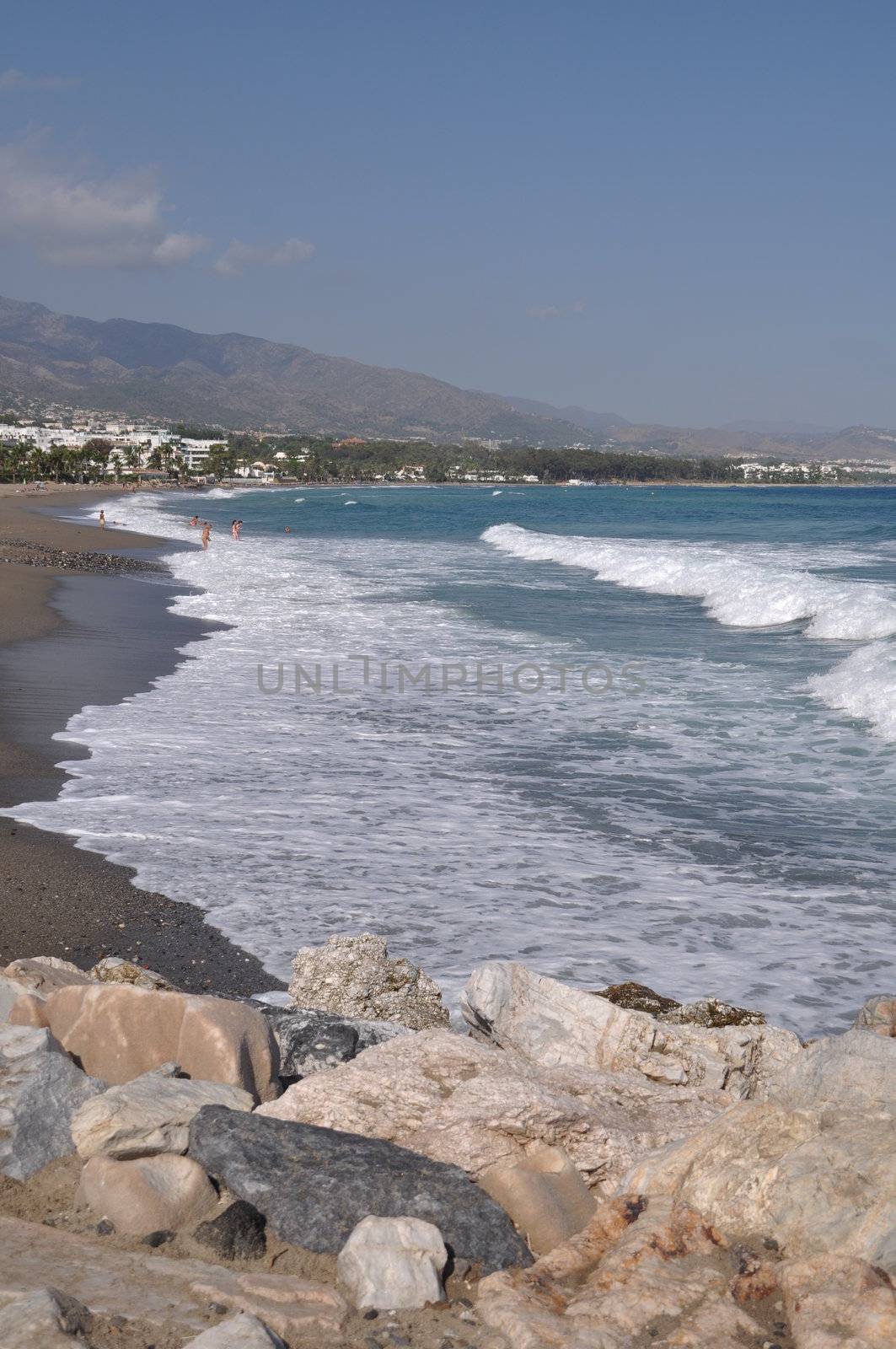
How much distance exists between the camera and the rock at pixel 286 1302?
3.06 m

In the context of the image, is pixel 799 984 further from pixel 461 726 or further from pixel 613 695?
pixel 613 695

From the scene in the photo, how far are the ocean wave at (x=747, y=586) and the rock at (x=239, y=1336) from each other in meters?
19.3

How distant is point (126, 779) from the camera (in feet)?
33.9

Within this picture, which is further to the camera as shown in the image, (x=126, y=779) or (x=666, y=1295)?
(x=126, y=779)

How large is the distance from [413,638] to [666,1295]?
17.3 m

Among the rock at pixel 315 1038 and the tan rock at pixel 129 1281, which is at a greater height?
the tan rock at pixel 129 1281

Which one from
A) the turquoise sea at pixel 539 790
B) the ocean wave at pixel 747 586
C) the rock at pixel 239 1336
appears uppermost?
the ocean wave at pixel 747 586

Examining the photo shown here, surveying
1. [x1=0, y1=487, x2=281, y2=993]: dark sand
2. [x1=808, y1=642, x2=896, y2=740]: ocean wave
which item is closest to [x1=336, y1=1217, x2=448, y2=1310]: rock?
[x1=0, y1=487, x2=281, y2=993]: dark sand

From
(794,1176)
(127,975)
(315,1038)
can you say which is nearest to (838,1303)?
(794,1176)

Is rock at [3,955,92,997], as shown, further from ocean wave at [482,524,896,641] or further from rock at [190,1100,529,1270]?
ocean wave at [482,524,896,641]

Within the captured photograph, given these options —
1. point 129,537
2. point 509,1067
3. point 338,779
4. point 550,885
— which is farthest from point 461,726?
point 129,537

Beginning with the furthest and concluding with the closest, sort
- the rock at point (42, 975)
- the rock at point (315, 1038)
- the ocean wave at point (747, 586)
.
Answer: the ocean wave at point (747, 586) < the rock at point (42, 975) < the rock at point (315, 1038)

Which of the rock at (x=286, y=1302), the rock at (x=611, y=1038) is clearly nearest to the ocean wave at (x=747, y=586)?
the rock at (x=611, y=1038)

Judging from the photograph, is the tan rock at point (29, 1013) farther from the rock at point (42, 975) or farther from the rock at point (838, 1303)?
the rock at point (838, 1303)
